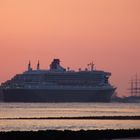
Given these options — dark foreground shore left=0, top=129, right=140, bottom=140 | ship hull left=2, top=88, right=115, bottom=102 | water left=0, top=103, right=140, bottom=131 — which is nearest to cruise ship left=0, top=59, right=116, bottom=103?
ship hull left=2, top=88, right=115, bottom=102

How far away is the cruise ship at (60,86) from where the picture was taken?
451 ft

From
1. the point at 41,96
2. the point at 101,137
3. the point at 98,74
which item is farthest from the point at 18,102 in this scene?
the point at 101,137

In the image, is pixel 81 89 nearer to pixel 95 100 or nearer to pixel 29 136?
pixel 95 100

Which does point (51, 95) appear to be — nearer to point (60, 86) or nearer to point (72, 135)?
point (60, 86)

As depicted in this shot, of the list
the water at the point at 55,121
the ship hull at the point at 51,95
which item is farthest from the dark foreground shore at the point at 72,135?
the ship hull at the point at 51,95

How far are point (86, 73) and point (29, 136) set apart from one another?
101637 mm

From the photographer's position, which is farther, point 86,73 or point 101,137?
point 86,73

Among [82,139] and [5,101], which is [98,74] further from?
[82,139]

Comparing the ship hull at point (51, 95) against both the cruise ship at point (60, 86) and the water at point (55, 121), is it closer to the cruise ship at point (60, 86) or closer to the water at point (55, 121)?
the cruise ship at point (60, 86)

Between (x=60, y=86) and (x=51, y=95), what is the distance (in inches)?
116

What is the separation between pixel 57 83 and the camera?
13800 centimetres

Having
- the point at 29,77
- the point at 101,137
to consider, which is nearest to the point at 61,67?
the point at 29,77

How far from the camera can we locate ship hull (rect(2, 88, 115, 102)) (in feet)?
452

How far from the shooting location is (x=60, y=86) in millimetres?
136750
